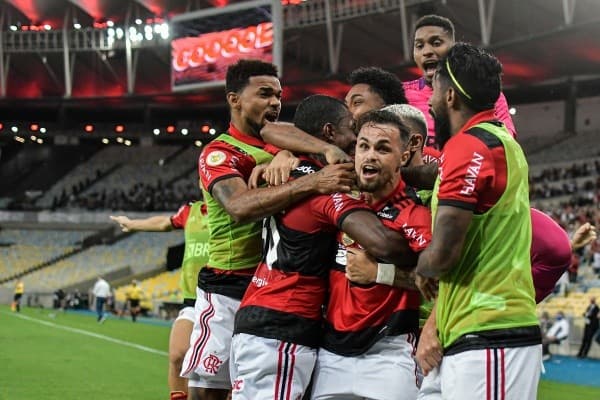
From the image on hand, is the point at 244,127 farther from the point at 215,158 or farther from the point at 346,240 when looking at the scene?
the point at 346,240

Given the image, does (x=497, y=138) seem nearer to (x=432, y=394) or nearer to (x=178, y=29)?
(x=432, y=394)

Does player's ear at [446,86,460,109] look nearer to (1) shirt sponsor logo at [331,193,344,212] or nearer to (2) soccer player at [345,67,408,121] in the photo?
(1) shirt sponsor logo at [331,193,344,212]

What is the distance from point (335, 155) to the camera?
13.8 feet

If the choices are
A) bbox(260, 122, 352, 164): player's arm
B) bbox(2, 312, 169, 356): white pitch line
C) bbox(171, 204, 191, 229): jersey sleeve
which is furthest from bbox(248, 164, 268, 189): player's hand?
bbox(2, 312, 169, 356): white pitch line

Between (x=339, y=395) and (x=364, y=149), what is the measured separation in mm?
1196

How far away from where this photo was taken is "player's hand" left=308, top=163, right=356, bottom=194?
162 inches

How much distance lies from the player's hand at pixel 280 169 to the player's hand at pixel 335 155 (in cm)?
21

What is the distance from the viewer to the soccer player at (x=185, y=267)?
7176 mm

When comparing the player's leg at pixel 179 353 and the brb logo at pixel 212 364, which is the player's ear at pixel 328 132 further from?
the player's leg at pixel 179 353

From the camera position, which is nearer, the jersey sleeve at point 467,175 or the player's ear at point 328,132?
the jersey sleeve at point 467,175

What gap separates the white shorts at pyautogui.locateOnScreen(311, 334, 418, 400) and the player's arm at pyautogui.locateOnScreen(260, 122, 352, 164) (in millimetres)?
913

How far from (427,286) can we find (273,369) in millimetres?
897

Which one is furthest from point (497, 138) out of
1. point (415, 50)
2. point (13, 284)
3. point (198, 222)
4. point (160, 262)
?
point (13, 284)

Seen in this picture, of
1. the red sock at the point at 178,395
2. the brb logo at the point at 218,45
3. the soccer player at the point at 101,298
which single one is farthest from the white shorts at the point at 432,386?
the brb logo at the point at 218,45
